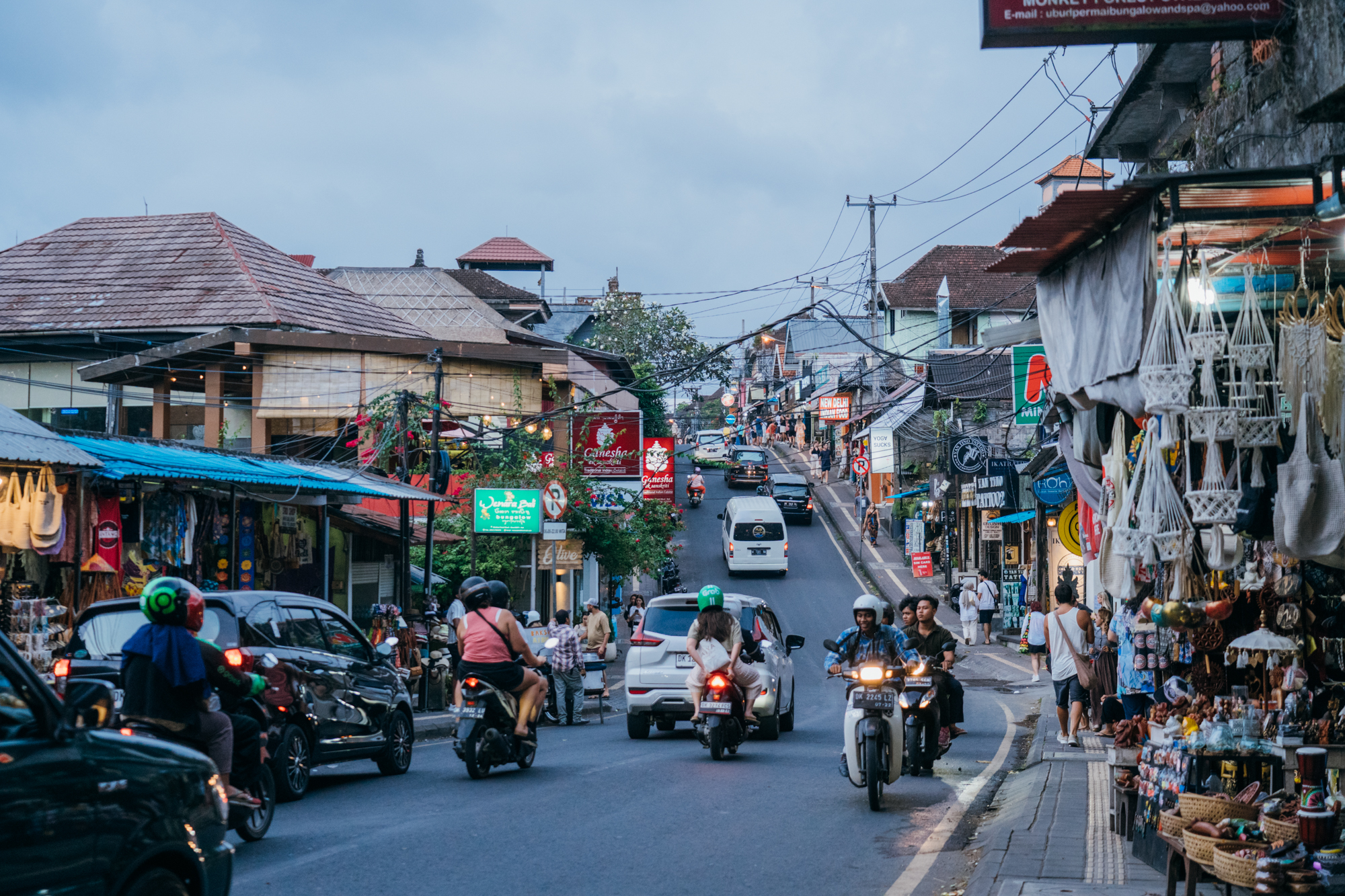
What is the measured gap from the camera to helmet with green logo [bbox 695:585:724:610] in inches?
530

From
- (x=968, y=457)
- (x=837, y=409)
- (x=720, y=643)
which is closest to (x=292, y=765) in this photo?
(x=720, y=643)

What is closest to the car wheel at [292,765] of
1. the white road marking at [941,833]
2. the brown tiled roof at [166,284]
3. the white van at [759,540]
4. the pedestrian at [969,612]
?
the white road marking at [941,833]

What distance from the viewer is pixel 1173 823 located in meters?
6.96

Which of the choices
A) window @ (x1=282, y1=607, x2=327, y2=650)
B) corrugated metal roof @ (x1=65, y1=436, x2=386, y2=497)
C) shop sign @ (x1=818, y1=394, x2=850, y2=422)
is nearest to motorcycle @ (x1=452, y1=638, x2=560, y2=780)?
window @ (x1=282, y1=607, x2=327, y2=650)

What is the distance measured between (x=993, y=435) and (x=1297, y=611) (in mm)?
38559

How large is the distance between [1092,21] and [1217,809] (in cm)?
478

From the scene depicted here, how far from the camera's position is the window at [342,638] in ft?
39.9

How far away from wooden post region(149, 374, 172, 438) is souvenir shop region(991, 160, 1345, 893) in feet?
74.4

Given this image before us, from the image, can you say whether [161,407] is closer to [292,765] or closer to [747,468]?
[292,765]

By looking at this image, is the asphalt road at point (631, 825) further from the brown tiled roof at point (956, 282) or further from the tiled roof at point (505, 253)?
the tiled roof at point (505, 253)

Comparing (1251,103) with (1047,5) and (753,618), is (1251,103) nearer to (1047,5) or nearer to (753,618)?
(1047,5)

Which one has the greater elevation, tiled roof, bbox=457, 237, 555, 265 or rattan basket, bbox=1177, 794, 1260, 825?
tiled roof, bbox=457, 237, 555, 265

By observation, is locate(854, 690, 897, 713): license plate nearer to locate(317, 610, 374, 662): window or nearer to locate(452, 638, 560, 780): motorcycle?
locate(452, 638, 560, 780): motorcycle

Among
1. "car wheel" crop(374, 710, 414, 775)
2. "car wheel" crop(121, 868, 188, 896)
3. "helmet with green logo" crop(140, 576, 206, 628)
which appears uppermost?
"helmet with green logo" crop(140, 576, 206, 628)
